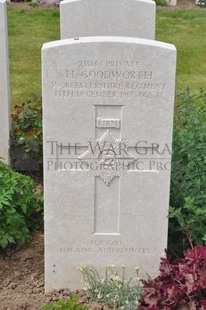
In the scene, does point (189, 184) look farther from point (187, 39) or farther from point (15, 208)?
point (187, 39)

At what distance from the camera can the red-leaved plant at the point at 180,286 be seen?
142 inches

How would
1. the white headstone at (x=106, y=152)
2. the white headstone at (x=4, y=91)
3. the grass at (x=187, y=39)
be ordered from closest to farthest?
1. the white headstone at (x=106, y=152)
2. the white headstone at (x=4, y=91)
3. the grass at (x=187, y=39)

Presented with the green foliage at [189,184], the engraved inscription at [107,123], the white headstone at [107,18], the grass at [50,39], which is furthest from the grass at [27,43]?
the engraved inscription at [107,123]

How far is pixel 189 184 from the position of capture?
4266mm

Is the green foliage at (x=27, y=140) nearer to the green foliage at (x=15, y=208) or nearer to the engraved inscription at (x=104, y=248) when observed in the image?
the green foliage at (x=15, y=208)

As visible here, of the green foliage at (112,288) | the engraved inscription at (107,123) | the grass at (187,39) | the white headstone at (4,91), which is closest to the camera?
the engraved inscription at (107,123)

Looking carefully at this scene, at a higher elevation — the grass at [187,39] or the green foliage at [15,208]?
the grass at [187,39]

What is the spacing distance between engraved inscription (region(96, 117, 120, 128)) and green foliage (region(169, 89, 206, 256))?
2.09ft

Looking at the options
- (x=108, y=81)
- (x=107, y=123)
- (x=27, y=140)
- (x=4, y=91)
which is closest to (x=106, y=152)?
(x=107, y=123)

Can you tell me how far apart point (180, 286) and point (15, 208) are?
4.94ft

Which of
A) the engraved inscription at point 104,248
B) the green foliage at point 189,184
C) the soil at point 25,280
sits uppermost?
the green foliage at point 189,184

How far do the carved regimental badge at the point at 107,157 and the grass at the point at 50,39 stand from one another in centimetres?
455

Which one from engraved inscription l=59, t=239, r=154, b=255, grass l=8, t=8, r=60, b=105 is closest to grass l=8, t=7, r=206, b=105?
grass l=8, t=8, r=60, b=105

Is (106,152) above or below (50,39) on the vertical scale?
below
